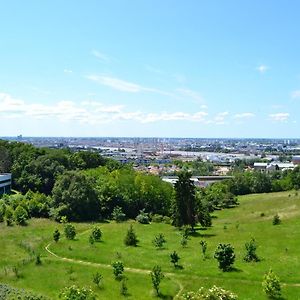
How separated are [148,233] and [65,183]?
21.8 metres

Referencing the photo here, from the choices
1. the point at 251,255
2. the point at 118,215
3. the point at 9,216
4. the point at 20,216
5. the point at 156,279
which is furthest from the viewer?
the point at 118,215

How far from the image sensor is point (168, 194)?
315ft

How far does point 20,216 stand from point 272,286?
145ft

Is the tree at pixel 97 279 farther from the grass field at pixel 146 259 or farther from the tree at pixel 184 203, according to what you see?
the tree at pixel 184 203

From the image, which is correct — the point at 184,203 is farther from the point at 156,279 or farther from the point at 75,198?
the point at 156,279

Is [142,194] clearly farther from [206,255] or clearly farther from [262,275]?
[262,275]

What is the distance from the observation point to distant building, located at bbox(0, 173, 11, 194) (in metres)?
95.1

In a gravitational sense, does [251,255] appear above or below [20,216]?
above

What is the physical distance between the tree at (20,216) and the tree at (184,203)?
23.4 meters

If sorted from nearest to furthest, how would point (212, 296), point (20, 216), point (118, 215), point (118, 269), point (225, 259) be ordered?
point (212, 296) → point (118, 269) → point (225, 259) → point (20, 216) → point (118, 215)

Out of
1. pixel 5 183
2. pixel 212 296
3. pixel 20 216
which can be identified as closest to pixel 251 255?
pixel 212 296

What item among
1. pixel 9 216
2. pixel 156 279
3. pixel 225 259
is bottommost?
pixel 9 216

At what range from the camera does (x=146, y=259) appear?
49.1 meters

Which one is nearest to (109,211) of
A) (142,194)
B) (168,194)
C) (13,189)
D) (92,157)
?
(142,194)
